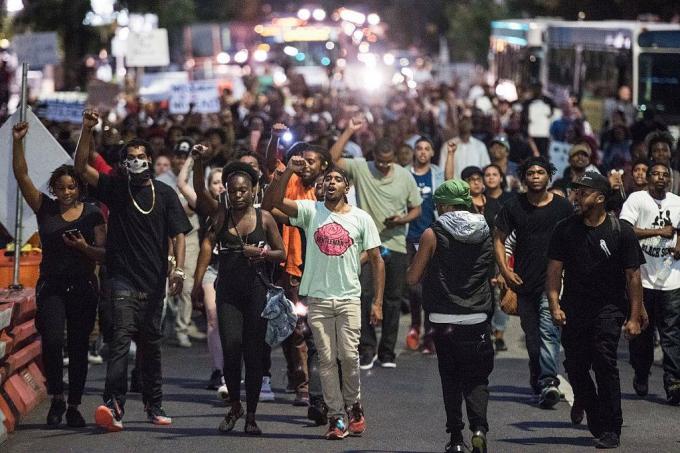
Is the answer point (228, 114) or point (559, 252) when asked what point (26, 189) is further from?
point (228, 114)

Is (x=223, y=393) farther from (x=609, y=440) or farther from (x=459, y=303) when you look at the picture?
(x=609, y=440)

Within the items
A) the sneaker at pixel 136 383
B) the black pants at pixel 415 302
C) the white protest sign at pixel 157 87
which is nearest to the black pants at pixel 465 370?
the sneaker at pixel 136 383

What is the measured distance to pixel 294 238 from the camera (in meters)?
11.6

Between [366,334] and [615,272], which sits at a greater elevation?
[615,272]

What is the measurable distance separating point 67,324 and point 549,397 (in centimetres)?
345

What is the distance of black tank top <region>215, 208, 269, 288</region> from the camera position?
10.5 metres

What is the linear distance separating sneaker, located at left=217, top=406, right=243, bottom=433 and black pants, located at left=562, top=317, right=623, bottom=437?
2148 millimetres

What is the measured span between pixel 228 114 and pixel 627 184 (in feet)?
→ 26.3

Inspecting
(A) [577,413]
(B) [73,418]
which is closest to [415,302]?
(A) [577,413]

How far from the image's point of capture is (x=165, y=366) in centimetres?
1365

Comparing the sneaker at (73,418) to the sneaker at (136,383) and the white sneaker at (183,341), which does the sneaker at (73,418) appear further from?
the white sneaker at (183,341)

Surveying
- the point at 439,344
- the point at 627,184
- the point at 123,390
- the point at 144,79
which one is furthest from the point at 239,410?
the point at 144,79

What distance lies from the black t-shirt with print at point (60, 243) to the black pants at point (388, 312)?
10.4 feet

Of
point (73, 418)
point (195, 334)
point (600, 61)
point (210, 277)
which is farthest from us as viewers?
point (600, 61)
